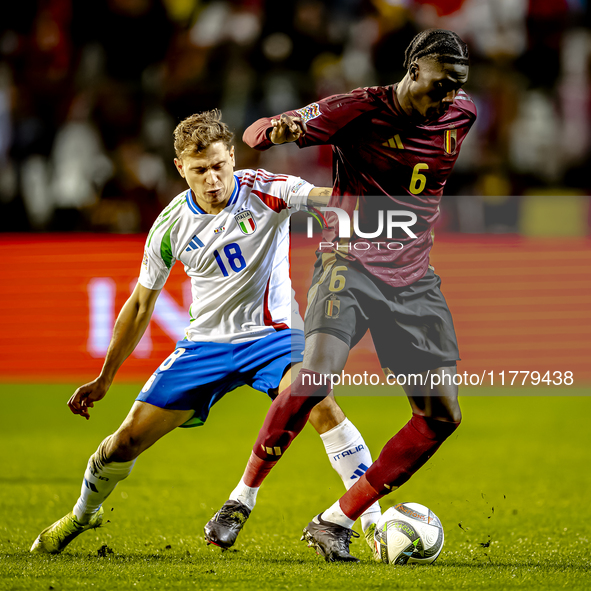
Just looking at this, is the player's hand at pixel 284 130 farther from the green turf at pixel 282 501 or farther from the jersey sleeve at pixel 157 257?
the green turf at pixel 282 501

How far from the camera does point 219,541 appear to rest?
4.26m

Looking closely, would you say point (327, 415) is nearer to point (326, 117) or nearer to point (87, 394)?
point (87, 394)

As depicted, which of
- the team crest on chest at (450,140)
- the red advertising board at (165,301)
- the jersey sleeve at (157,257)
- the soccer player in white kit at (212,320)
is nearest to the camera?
the team crest on chest at (450,140)

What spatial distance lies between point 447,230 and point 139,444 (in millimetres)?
6349

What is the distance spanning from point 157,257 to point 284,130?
1.05 m

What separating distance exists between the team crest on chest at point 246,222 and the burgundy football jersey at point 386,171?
49 centimetres

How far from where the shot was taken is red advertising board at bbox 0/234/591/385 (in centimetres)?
956

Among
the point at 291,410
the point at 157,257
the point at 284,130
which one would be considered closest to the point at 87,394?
the point at 157,257

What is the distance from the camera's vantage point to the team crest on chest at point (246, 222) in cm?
448

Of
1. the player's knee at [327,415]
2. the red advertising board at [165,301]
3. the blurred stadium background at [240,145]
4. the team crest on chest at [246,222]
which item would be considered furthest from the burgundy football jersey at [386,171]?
the blurred stadium background at [240,145]

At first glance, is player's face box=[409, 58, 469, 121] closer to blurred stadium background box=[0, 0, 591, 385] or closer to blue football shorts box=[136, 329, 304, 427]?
blue football shorts box=[136, 329, 304, 427]

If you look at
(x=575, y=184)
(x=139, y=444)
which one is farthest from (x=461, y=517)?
(x=575, y=184)

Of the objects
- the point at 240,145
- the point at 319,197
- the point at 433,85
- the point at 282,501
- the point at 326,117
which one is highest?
the point at 433,85

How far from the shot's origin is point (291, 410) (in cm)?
402
